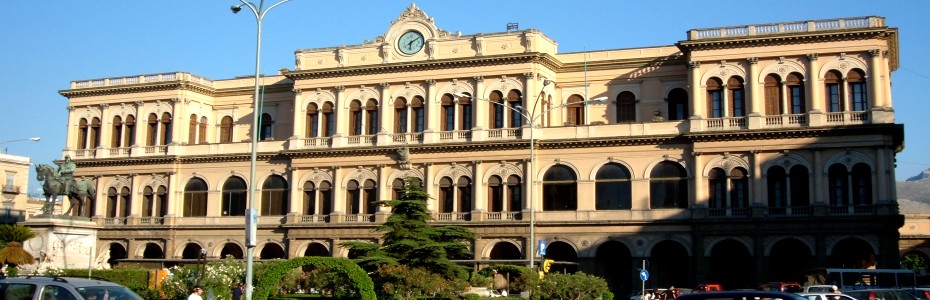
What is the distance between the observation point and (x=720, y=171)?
5297 cm

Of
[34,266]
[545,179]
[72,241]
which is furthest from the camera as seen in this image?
[545,179]

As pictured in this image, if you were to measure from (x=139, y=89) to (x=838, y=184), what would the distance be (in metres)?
42.3

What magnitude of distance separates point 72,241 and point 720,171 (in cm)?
3078

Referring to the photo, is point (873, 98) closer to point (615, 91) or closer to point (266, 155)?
point (615, 91)

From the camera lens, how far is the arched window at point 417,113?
59844 millimetres

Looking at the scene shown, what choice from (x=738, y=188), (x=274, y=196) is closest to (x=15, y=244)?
(x=274, y=196)

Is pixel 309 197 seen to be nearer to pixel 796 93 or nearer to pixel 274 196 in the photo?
pixel 274 196

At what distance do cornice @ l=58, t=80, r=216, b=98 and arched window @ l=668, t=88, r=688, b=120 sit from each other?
2969cm

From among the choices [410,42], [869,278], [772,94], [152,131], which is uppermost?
[410,42]

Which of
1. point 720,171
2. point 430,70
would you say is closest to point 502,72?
point 430,70

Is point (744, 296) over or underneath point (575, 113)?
Answer: underneath

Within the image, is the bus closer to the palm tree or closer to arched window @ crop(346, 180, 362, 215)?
arched window @ crop(346, 180, 362, 215)

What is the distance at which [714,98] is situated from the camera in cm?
5391

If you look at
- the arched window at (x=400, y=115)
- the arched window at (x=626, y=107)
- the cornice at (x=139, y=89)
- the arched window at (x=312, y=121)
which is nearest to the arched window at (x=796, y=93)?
the arched window at (x=626, y=107)
